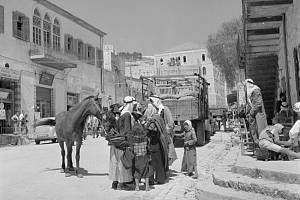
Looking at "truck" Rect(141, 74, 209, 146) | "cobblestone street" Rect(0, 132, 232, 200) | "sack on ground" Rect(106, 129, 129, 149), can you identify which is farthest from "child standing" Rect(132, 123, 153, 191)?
"truck" Rect(141, 74, 209, 146)

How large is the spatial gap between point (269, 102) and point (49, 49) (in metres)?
15.7

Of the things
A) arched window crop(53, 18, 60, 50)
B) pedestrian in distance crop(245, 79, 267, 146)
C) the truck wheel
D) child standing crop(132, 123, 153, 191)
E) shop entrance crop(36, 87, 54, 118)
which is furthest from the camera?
arched window crop(53, 18, 60, 50)

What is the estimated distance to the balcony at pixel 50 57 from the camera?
27.7m

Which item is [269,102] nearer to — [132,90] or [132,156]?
[132,156]

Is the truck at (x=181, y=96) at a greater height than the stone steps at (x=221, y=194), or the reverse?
the truck at (x=181, y=96)

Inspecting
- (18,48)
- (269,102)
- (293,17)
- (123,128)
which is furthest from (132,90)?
(123,128)

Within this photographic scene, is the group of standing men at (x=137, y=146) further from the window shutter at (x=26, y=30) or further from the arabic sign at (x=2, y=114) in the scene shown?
the window shutter at (x=26, y=30)

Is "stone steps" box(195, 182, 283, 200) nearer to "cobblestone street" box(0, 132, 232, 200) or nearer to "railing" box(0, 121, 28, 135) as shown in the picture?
"cobblestone street" box(0, 132, 232, 200)

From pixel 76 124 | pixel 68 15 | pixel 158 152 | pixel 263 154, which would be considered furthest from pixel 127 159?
pixel 68 15

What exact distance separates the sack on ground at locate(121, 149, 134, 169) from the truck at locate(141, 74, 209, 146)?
8.57m

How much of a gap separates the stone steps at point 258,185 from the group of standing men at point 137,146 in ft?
4.76

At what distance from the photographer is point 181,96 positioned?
55.1 ft

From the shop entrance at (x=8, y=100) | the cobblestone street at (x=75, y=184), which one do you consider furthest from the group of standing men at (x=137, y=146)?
the shop entrance at (x=8, y=100)

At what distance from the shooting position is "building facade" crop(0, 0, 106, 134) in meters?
25.4
